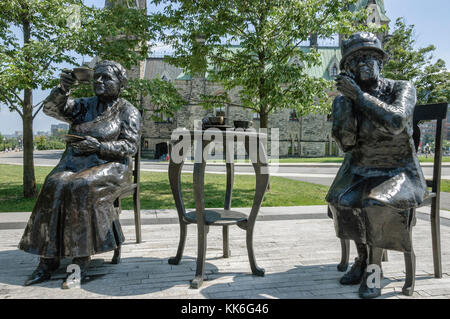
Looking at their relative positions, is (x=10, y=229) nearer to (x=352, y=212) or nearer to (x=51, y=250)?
(x=51, y=250)

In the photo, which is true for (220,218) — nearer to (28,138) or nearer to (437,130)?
(437,130)

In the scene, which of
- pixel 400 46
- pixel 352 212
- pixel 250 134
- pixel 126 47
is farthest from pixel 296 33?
pixel 400 46

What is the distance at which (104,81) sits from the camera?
11.4 feet

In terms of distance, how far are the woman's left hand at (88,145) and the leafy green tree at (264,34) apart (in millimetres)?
5018

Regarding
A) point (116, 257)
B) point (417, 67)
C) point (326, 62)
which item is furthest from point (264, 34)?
point (326, 62)

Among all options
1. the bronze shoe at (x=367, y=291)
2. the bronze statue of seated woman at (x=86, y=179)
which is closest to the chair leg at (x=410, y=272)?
the bronze shoe at (x=367, y=291)

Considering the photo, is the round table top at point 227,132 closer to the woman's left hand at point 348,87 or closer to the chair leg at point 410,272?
the woman's left hand at point 348,87

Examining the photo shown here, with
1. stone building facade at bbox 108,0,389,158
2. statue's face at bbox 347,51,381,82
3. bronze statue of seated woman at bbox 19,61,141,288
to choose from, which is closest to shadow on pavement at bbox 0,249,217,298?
bronze statue of seated woman at bbox 19,61,141,288

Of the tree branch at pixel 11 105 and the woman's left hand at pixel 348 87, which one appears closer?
the woman's left hand at pixel 348 87

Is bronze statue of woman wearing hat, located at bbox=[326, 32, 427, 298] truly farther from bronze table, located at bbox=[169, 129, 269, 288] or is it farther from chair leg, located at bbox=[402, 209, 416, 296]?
bronze table, located at bbox=[169, 129, 269, 288]

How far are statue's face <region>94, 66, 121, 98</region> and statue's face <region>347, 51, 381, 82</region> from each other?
242 centimetres

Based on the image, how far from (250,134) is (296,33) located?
529cm

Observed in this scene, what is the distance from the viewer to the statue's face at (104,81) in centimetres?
344
